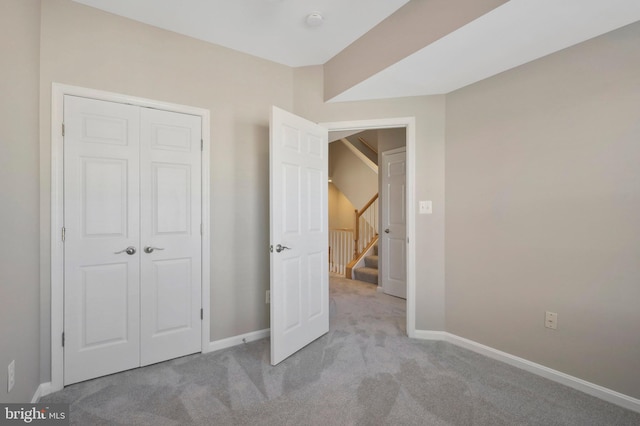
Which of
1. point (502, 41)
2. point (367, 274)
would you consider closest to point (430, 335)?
point (367, 274)


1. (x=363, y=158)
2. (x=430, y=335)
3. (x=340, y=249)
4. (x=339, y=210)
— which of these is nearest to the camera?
(x=430, y=335)

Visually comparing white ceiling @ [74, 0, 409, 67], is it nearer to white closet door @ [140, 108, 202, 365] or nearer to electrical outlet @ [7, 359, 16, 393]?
white closet door @ [140, 108, 202, 365]

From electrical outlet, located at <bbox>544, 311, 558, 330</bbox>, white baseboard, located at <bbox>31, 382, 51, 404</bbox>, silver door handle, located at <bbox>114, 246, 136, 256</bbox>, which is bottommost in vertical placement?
white baseboard, located at <bbox>31, 382, 51, 404</bbox>

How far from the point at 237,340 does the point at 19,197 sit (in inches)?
72.5

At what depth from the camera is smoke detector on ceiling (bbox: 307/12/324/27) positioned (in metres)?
2.08

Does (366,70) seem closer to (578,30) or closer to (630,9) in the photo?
(578,30)

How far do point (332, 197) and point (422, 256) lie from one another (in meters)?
5.35

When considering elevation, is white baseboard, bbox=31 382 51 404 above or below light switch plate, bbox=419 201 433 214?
below

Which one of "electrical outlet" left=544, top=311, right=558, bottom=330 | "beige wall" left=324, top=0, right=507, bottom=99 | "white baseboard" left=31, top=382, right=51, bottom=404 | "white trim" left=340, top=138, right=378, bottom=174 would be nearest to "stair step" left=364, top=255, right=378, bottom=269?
"white trim" left=340, top=138, right=378, bottom=174

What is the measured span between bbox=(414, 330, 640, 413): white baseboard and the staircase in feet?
6.92

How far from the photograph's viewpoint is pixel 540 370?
6.79 feet

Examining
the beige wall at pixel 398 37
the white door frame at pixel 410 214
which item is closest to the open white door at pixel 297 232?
the beige wall at pixel 398 37

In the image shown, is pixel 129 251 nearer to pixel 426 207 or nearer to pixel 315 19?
pixel 315 19

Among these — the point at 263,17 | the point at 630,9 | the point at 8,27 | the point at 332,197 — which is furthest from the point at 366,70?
the point at 332,197
